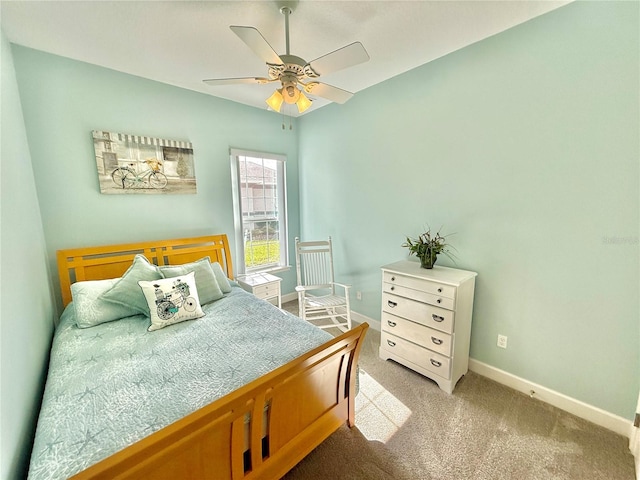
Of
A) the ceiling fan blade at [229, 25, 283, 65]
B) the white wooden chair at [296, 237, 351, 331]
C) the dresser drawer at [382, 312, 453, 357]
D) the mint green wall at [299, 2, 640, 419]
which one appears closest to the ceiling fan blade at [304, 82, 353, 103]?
the ceiling fan blade at [229, 25, 283, 65]

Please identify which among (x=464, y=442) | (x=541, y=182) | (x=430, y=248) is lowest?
(x=464, y=442)

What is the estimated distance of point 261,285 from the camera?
297 centimetres

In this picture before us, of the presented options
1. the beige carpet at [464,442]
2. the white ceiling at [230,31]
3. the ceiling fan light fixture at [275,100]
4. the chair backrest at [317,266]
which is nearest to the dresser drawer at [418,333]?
the beige carpet at [464,442]

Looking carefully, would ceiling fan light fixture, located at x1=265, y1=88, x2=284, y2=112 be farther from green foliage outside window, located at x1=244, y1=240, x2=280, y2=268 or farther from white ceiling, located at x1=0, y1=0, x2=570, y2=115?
green foliage outside window, located at x1=244, y1=240, x2=280, y2=268

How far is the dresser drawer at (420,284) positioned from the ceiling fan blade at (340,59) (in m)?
1.60

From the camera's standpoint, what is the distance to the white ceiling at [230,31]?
62.2 inches

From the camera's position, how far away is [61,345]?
161 cm

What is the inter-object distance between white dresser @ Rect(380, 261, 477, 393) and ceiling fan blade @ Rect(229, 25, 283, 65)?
5.88ft

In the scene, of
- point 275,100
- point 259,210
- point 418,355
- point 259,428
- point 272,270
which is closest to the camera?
point 259,428

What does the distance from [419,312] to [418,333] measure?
0.19 meters

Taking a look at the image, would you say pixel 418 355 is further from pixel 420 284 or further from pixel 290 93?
pixel 290 93

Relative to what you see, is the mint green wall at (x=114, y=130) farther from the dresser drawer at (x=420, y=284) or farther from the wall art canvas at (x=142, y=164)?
the dresser drawer at (x=420, y=284)

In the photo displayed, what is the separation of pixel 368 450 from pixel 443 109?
8.62ft

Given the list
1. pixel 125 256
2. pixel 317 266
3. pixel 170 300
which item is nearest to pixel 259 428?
pixel 170 300
